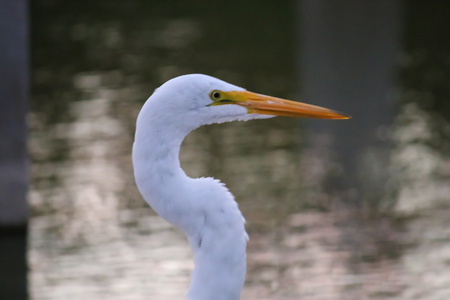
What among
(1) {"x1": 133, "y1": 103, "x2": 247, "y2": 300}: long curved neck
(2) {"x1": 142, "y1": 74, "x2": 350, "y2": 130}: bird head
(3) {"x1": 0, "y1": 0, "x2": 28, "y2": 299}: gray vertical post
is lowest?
(1) {"x1": 133, "y1": 103, "x2": 247, "y2": 300}: long curved neck

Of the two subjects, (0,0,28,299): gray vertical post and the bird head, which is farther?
(0,0,28,299): gray vertical post

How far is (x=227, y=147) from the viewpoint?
28.5 ft

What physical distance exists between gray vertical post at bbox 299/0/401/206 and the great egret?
4.90 meters

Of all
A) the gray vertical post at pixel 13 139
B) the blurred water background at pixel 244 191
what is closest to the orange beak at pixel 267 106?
the blurred water background at pixel 244 191

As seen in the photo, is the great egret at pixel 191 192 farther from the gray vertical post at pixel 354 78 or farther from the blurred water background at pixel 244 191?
the gray vertical post at pixel 354 78

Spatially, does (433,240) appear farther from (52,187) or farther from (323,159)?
(52,187)

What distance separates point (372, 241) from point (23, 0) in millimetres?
3439

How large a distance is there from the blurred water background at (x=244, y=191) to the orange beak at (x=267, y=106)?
9.49ft

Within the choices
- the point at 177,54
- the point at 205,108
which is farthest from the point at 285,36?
the point at 205,108

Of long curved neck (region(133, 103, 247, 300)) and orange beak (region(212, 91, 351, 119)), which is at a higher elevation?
orange beak (region(212, 91, 351, 119))

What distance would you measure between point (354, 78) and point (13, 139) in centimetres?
688

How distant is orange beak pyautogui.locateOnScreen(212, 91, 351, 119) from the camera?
269 cm

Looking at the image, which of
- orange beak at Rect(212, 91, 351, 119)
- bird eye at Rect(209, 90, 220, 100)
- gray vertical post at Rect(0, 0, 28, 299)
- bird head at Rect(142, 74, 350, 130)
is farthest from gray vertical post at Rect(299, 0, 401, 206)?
bird eye at Rect(209, 90, 220, 100)

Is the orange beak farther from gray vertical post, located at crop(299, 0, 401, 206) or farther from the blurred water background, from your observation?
gray vertical post, located at crop(299, 0, 401, 206)
